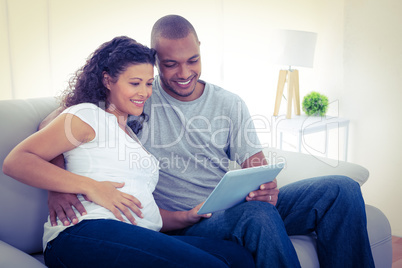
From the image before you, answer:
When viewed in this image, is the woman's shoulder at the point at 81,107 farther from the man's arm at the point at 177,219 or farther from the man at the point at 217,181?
the man's arm at the point at 177,219

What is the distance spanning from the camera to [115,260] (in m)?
1.04

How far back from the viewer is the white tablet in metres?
1.13

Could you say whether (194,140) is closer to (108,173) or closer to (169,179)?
(169,179)

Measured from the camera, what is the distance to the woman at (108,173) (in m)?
1.07

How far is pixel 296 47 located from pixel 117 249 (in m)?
2.01

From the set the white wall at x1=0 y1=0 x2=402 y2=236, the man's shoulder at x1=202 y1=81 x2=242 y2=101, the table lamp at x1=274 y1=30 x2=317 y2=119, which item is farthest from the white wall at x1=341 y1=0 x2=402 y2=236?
the man's shoulder at x1=202 y1=81 x2=242 y2=101

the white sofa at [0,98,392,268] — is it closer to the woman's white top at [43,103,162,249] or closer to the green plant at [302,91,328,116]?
the woman's white top at [43,103,162,249]

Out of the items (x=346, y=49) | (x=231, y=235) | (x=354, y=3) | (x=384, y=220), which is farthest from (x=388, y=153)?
(x=231, y=235)

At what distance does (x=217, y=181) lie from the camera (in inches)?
64.2

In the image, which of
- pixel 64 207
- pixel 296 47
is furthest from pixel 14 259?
pixel 296 47

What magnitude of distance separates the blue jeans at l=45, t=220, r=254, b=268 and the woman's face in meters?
0.43

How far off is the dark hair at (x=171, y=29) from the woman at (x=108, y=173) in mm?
185

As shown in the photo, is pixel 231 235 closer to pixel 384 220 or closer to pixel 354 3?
pixel 384 220

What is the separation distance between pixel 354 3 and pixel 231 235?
2130mm
